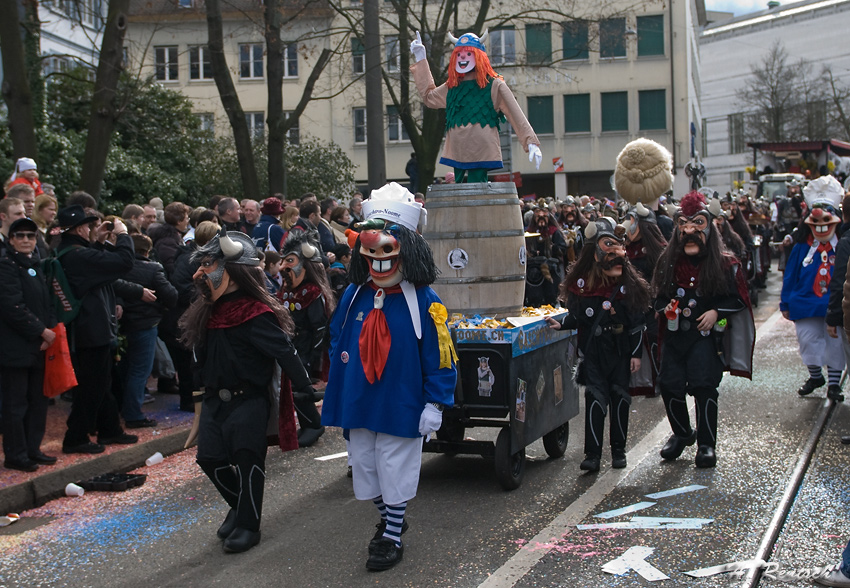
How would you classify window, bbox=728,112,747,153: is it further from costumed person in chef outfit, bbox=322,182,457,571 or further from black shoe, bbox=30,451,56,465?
costumed person in chef outfit, bbox=322,182,457,571

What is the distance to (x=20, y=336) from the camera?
7008 mm

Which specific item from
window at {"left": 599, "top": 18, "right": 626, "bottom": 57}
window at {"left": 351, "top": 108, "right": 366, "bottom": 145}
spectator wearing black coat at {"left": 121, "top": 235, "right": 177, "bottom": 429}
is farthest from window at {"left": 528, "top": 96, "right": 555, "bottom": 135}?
spectator wearing black coat at {"left": 121, "top": 235, "right": 177, "bottom": 429}

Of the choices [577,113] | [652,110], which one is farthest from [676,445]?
[577,113]

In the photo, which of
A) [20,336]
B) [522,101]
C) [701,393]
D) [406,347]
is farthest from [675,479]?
[522,101]

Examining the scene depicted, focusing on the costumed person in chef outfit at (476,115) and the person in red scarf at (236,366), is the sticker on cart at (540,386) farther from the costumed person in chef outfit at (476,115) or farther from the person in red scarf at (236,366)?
the person in red scarf at (236,366)

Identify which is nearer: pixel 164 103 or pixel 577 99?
pixel 164 103

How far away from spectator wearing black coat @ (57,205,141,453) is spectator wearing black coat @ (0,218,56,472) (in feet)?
1.21

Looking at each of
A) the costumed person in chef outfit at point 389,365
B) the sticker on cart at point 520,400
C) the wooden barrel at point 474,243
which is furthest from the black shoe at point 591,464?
the costumed person in chef outfit at point 389,365

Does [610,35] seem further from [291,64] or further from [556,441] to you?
[291,64]

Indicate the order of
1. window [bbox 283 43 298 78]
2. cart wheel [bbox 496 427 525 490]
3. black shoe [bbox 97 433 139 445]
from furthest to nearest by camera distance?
window [bbox 283 43 298 78]
black shoe [bbox 97 433 139 445]
cart wheel [bbox 496 427 525 490]

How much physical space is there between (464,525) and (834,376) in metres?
4.92

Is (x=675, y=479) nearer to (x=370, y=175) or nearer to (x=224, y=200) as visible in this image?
(x=224, y=200)

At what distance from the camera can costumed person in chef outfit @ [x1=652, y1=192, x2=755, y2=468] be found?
696 centimetres

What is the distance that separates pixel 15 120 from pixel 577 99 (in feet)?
108
